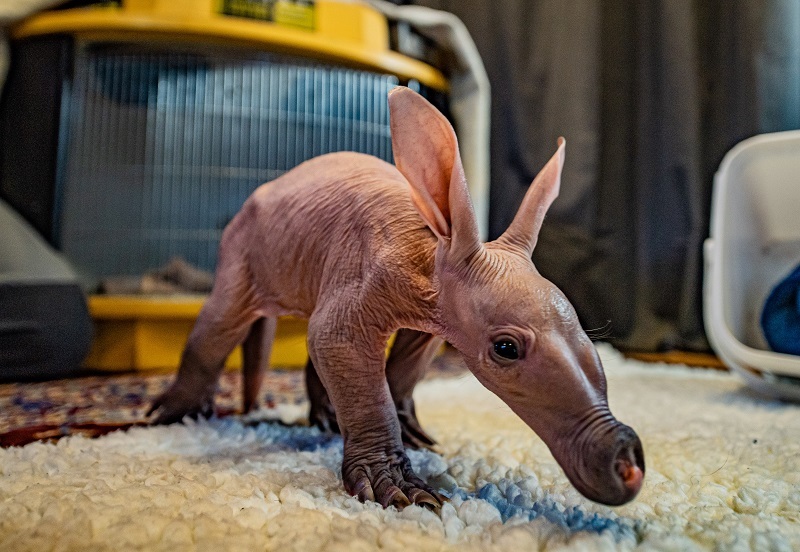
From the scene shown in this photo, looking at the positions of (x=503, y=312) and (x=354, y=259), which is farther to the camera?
(x=354, y=259)

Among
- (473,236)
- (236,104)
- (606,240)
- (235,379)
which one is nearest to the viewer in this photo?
(473,236)

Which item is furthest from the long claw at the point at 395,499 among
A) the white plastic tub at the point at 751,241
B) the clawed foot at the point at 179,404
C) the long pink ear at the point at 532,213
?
the white plastic tub at the point at 751,241

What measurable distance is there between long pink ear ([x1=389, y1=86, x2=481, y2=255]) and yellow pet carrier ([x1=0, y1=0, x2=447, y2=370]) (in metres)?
1.21

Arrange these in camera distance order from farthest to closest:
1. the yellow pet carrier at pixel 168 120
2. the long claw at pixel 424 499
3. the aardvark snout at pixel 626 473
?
the yellow pet carrier at pixel 168 120 → the long claw at pixel 424 499 → the aardvark snout at pixel 626 473

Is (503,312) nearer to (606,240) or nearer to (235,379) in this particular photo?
(235,379)

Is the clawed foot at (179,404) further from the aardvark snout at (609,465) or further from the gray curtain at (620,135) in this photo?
the gray curtain at (620,135)

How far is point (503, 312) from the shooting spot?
710mm

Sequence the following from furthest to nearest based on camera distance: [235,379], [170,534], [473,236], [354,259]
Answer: [235,379] < [354,259] < [473,236] < [170,534]

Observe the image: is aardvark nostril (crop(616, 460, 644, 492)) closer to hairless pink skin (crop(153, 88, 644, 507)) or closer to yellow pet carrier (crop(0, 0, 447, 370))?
hairless pink skin (crop(153, 88, 644, 507))

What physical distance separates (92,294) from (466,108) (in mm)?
1299

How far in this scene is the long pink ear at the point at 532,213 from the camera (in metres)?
0.83

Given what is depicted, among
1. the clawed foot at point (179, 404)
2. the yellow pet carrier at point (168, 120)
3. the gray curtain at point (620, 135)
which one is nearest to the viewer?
the clawed foot at point (179, 404)

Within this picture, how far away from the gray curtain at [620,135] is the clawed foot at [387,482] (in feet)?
5.44

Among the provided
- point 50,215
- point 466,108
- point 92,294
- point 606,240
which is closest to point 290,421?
point 92,294
